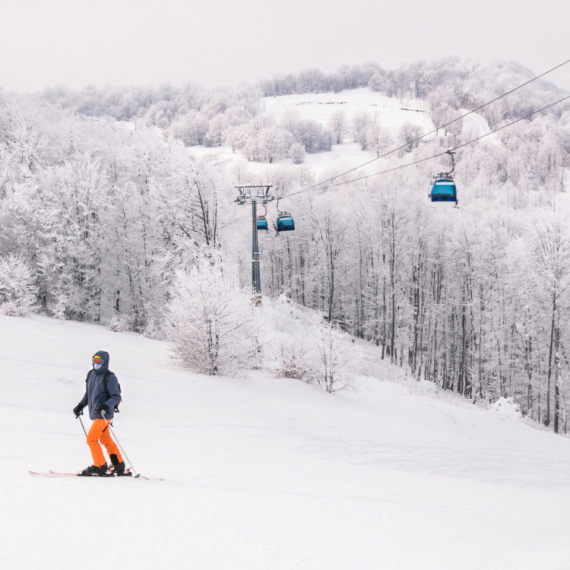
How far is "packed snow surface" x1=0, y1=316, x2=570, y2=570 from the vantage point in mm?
4047

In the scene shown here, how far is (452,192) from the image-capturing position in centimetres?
1200

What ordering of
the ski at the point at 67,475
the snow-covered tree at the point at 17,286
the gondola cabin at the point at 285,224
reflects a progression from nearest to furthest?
1. the ski at the point at 67,475
2. the gondola cabin at the point at 285,224
3. the snow-covered tree at the point at 17,286

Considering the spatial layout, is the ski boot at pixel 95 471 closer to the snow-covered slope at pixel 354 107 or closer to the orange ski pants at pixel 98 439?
the orange ski pants at pixel 98 439

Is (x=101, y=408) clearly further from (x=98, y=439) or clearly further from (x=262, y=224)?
(x=262, y=224)

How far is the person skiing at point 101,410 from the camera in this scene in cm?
635

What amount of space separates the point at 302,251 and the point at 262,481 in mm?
44961

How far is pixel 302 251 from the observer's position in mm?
51406

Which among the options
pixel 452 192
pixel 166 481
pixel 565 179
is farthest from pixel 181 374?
pixel 565 179

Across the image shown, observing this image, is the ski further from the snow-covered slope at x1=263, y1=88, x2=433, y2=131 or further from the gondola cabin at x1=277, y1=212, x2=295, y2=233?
the snow-covered slope at x1=263, y1=88, x2=433, y2=131

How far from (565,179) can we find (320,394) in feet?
299

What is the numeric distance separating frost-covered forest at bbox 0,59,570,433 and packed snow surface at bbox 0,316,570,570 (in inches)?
177

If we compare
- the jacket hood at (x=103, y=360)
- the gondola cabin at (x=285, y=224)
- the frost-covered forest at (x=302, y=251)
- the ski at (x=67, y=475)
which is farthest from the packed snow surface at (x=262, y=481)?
the gondola cabin at (x=285, y=224)

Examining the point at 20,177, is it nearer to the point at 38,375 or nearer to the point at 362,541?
the point at 38,375

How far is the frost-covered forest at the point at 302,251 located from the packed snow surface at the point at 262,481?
448cm
